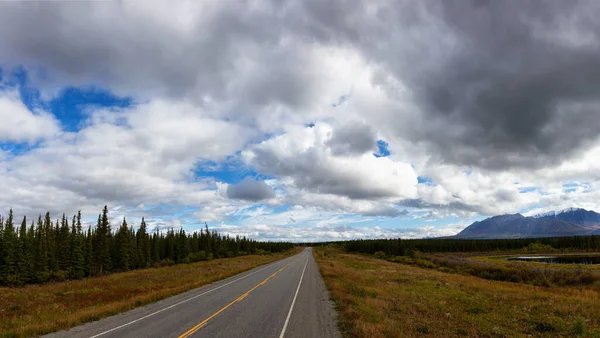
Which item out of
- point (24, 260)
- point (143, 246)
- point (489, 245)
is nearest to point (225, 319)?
point (24, 260)

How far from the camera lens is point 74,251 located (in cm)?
7756

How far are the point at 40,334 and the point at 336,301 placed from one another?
1432cm

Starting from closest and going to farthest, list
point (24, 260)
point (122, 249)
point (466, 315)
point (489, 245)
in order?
point (466, 315)
point (24, 260)
point (122, 249)
point (489, 245)

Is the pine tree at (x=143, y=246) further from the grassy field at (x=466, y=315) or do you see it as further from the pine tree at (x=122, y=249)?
the grassy field at (x=466, y=315)

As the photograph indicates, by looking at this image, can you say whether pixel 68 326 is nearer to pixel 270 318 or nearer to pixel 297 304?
pixel 270 318

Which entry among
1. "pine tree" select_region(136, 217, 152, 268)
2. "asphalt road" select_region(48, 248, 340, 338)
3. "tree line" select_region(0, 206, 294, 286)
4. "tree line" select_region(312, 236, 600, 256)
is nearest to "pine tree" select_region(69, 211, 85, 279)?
"tree line" select_region(0, 206, 294, 286)

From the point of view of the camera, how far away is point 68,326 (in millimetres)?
14492

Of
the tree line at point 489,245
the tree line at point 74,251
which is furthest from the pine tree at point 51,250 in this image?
the tree line at point 489,245

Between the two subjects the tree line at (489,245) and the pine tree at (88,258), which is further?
the tree line at (489,245)

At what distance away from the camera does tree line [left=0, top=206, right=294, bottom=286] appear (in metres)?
67.8

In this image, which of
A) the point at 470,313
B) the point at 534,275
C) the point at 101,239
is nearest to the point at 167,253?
the point at 101,239

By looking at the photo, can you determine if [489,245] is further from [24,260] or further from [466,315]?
[24,260]

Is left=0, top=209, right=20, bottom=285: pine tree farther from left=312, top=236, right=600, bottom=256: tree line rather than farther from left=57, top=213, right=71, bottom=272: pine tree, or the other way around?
left=312, top=236, right=600, bottom=256: tree line

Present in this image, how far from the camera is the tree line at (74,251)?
2670 inches
